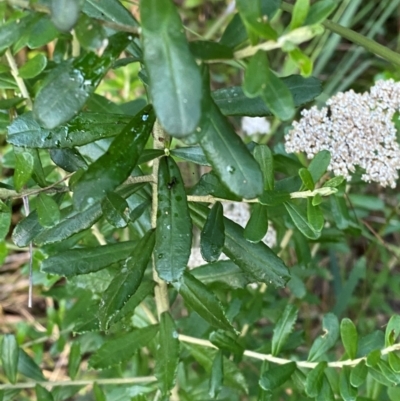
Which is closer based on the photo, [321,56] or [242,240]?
[242,240]

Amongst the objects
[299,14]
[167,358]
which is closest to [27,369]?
[167,358]

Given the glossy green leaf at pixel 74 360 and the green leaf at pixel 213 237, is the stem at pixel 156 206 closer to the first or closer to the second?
the green leaf at pixel 213 237

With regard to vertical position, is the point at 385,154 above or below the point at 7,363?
above

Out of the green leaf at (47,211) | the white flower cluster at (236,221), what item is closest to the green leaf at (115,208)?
the green leaf at (47,211)

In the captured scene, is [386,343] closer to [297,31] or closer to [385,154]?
[385,154]

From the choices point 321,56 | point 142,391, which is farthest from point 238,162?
point 321,56

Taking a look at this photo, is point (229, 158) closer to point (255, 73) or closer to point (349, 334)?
point (255, 73)

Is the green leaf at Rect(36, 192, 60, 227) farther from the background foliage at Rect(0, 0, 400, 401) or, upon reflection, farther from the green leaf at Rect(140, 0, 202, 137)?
the green leaf at Rect(140, 0, 202, 137)
